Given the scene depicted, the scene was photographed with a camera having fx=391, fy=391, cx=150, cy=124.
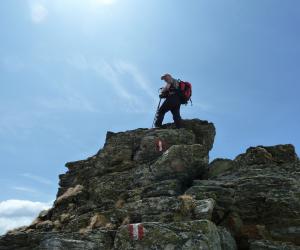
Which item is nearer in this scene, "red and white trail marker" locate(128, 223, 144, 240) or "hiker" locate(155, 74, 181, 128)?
"red and white trail marker" locate(128, 223, 144, 240)

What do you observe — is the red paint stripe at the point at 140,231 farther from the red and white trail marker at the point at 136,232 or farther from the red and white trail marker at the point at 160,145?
the red and white trail marker at the point at 160,145

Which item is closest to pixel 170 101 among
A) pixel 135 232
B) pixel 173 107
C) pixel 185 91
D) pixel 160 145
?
pixel 173 107

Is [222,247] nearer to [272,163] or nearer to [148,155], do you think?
[272,163]

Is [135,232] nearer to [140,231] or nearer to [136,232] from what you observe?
[136,232]

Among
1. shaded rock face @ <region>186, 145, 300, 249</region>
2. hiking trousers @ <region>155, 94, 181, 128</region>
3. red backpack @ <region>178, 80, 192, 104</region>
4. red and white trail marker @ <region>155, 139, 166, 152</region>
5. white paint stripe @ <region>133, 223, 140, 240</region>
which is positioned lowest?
white paint stripe @ <region>133, 223, 140, 240</region>

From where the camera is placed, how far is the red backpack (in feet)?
77.9

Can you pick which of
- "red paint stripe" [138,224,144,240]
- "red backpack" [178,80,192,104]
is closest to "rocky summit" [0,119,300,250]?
"red paint stripe" [138,224,144,240]

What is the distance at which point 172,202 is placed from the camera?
14.7 meters

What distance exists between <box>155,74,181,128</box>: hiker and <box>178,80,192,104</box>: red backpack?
228 millimetres

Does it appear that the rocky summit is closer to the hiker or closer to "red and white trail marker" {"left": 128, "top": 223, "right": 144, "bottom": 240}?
"red and white trail marker" {"left": 128, "top": 223, "right": 144, "bottom": 240}

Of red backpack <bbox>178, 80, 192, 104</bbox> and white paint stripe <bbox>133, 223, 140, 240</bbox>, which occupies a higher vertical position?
red backpack <bbox>178, 80, 192, 104</bbox>

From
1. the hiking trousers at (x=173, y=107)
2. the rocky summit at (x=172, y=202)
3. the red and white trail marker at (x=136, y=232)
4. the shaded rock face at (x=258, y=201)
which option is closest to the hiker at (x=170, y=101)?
the hiking trousers at (x=173, y=107)

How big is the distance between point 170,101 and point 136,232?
11970mm

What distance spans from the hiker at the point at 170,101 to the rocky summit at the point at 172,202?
186cm
